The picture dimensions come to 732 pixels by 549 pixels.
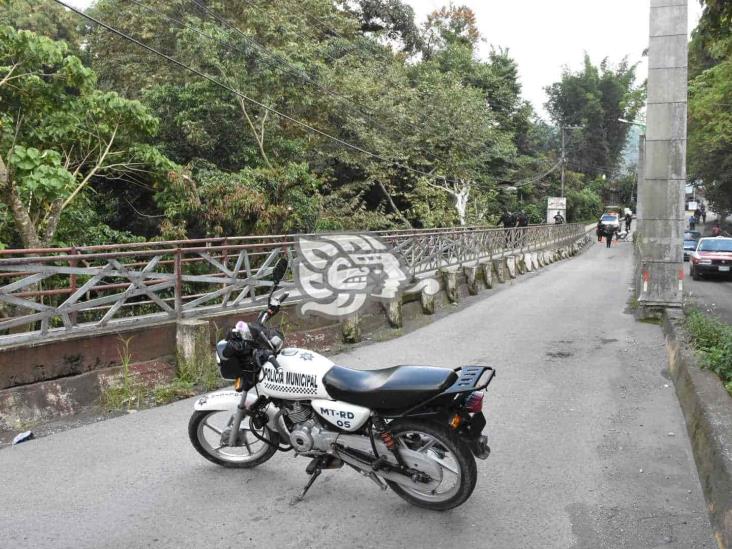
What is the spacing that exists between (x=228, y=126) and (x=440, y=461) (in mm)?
15562

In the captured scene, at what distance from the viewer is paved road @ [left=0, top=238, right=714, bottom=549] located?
3.67 meters

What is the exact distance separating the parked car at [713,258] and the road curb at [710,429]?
15294 millimetres

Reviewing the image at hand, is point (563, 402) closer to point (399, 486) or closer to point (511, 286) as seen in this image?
point (399, 486)

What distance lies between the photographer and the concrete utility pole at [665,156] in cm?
1085

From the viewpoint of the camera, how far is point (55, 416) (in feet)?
19.6

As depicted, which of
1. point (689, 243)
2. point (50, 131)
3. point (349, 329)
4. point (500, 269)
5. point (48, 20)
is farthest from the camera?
point (689, 243)

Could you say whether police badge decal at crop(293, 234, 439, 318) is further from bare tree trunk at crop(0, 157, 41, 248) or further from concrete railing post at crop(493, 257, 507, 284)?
concrete railing post at crop(493, 257, 507, 284)

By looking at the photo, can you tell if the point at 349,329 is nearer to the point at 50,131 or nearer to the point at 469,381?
the point at 469,381

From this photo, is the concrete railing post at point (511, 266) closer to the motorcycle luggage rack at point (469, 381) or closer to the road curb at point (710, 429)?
the road curb at point (710, 429)

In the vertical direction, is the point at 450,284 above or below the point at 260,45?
below

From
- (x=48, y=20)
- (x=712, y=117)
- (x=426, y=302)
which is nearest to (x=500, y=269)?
(x=426, y=302)

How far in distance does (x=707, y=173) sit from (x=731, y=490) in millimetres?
36114

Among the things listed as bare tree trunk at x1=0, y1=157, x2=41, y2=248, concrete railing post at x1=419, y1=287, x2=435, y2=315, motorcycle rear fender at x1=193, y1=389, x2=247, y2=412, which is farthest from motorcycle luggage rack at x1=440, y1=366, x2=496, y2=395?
bare tree trunk at x1=0, y1=157, x2=41, y2=248

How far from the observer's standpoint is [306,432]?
4.08 metres
